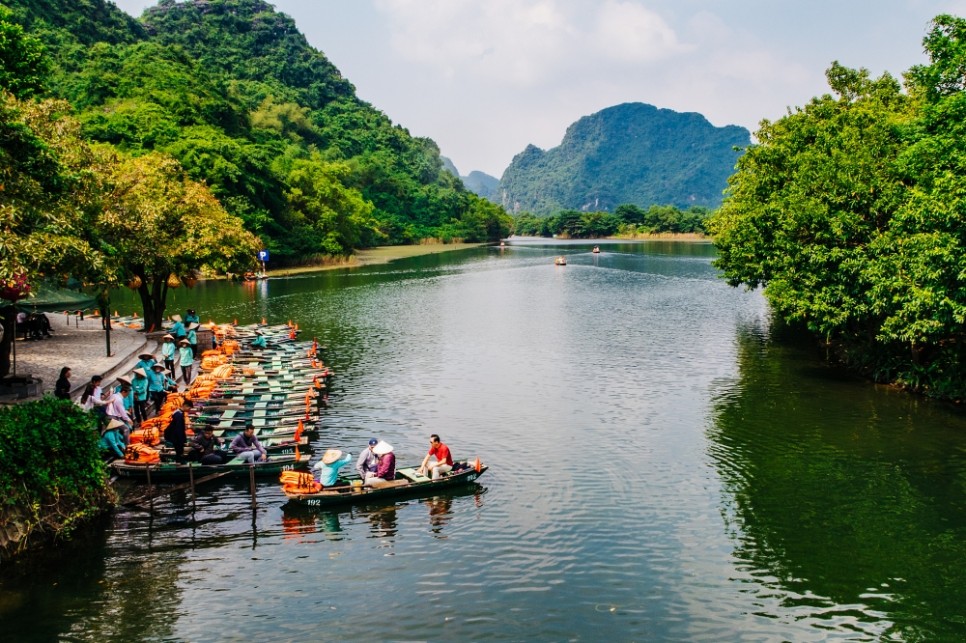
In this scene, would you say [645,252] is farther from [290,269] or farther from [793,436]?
[793,436]

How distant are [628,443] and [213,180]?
69.6 metres

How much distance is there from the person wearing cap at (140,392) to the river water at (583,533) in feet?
19.9

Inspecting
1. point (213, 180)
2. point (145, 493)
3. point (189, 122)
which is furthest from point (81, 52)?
point (145, 493)

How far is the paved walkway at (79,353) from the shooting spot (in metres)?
28.2

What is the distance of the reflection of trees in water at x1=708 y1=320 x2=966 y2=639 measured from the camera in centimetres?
1620

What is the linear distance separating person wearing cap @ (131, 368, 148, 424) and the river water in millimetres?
6057

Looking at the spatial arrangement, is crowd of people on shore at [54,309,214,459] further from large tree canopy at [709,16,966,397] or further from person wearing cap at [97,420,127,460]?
large tree canopy at [709,16,966,397]

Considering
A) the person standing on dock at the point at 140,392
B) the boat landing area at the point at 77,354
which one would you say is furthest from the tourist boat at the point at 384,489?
the boat landing area at the point at 77,354

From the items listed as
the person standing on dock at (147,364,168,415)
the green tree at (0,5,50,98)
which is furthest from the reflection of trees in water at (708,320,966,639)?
the green tree at (0,5,50,98)

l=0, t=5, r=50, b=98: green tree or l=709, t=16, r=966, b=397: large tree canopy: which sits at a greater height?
l=0, t=5, r=50, b=98: green tree

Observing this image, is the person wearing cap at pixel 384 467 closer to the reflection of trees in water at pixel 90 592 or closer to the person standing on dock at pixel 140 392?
the reflection of trees in water at pixel 90 592

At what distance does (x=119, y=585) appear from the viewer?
52.7 feet

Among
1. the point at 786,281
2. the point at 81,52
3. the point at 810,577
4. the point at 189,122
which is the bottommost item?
Result: the point at 810,577

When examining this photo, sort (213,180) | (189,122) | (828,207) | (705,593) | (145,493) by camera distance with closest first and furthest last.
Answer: (705,593)
(145,493)
(828,207)
(213,180)
(189,122)
